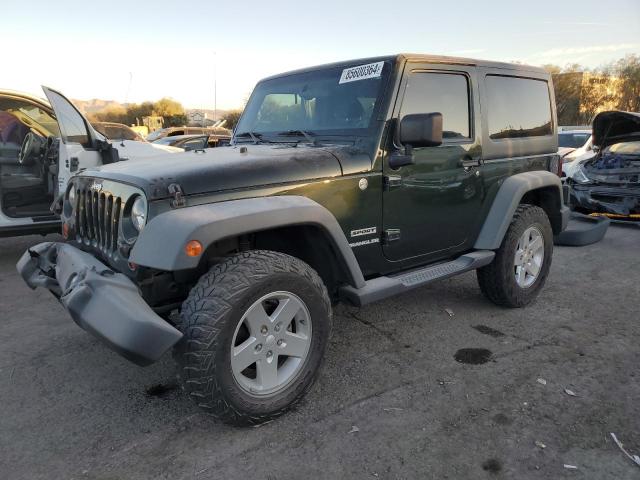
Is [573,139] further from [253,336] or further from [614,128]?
[253,336]

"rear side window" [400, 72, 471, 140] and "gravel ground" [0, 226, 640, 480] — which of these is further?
"rear side window" [400, 72, 471, 140]

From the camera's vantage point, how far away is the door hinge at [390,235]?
331 centimetres

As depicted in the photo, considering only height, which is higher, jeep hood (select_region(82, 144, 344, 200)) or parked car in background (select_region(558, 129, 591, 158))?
parked car in background (select_region(558, 129, 591, 158))

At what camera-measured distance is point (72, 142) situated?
226 inches

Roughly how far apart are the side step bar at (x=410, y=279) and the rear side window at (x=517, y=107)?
100 centimetres

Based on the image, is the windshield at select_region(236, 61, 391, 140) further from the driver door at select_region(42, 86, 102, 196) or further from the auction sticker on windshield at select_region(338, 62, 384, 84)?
the driver door at select_region(42, 86, 102, 196)

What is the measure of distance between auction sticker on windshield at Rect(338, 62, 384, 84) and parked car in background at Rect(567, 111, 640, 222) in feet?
20.2

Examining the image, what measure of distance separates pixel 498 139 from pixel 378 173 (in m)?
1.43

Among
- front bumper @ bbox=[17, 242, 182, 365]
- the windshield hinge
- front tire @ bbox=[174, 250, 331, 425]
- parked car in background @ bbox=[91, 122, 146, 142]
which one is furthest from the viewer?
parked car in background @ bbox=[91, 122, 146, 142]

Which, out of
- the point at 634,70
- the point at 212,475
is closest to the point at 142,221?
the point at 212,475

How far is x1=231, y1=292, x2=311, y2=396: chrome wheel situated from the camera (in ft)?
8.35

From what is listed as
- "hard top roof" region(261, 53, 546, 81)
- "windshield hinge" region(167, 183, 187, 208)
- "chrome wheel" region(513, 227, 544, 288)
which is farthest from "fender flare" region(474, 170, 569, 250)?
"windshield hinge" region(167, 183, 187, 208)

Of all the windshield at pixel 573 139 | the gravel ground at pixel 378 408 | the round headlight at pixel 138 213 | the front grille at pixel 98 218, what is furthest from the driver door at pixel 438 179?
the windshield at pixel 573 139

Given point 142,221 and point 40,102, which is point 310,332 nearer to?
point 142,221
